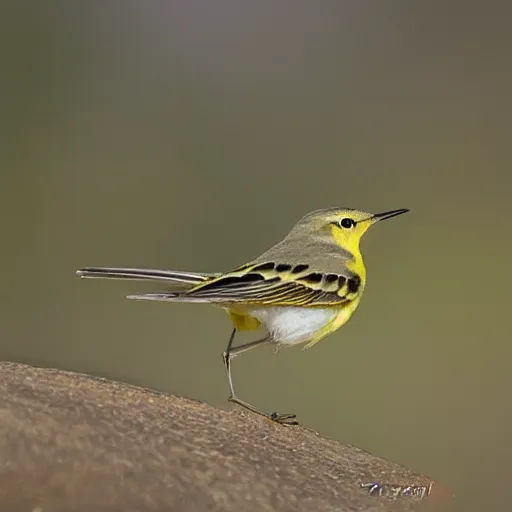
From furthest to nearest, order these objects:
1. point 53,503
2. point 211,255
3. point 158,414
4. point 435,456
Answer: point 211,255, point 435,456, point 158,414, point 53,503

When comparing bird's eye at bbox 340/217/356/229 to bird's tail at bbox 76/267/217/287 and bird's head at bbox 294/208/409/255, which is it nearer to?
bird's head at bbox 294/208/409/255

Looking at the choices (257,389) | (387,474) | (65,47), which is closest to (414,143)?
(257,389)

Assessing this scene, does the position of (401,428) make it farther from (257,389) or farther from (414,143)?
(414,143)

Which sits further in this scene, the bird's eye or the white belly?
the bird's eye
